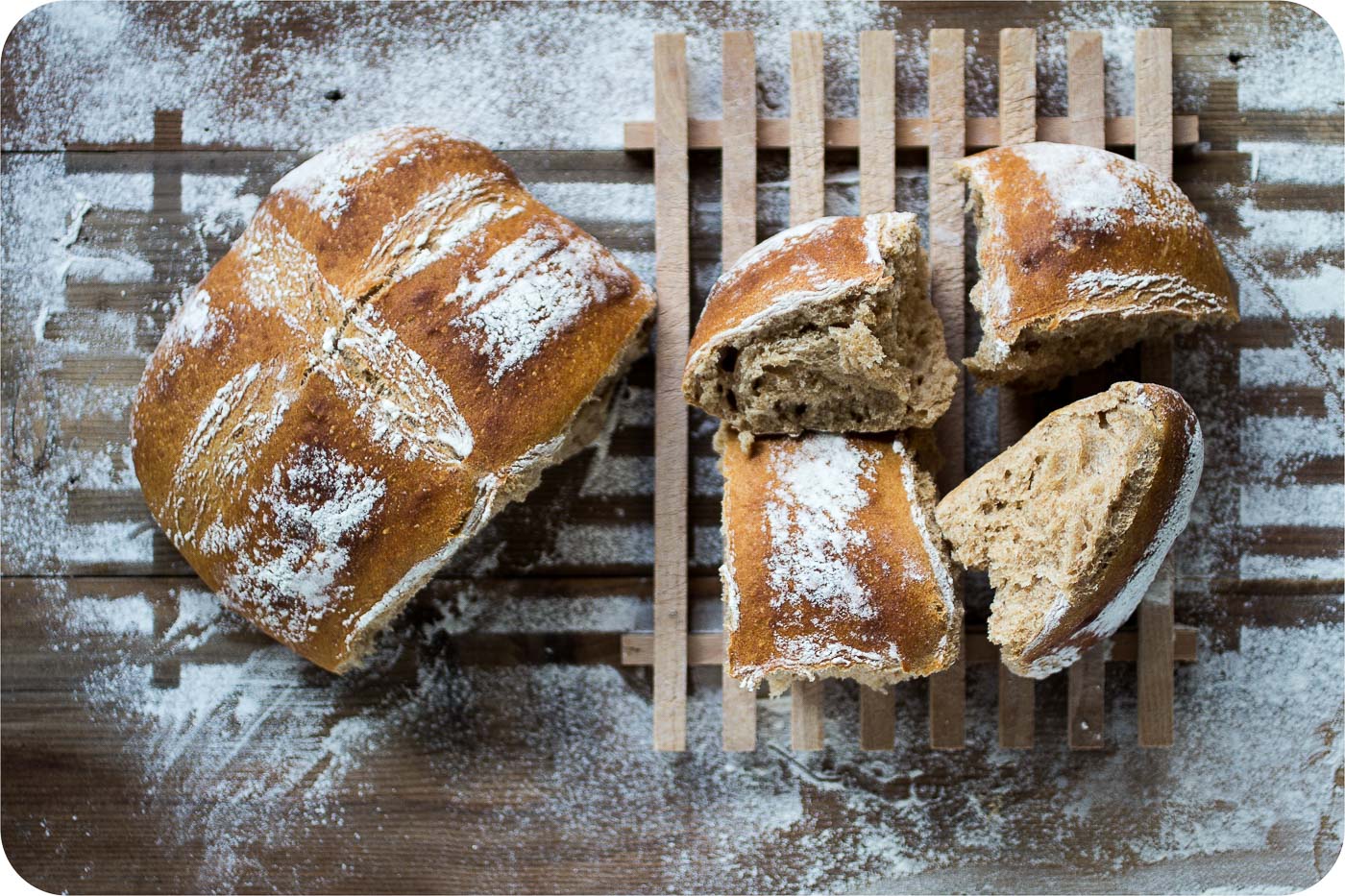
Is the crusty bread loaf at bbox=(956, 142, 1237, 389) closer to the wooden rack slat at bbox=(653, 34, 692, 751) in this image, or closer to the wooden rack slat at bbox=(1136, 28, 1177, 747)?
the wooden rack slat at bbox=(1136, 28, 1177, 747)

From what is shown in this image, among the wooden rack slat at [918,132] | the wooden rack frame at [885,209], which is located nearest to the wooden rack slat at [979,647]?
the wooden rack frame at [885,209]

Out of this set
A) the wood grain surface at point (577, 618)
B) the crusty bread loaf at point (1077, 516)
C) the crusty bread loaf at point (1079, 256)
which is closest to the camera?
the crusty bread loaf at point (1077, 516)

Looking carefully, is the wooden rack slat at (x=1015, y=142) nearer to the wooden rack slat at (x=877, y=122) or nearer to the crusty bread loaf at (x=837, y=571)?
the wooden rack slat at (x=877, y=122)

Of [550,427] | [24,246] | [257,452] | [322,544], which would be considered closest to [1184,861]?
[550,427]

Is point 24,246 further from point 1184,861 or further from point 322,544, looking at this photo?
point 1184,861

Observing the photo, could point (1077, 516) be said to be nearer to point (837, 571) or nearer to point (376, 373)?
point (837, 571)

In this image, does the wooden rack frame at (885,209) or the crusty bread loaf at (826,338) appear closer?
the crusty bread loaf at (826,338)

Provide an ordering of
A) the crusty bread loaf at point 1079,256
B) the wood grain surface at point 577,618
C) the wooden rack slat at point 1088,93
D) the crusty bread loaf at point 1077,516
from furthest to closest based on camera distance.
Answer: the wood grain surface at point 577,618
the wooden rack slat at point 1088,93
the crusty bread loaf at point 1079,256
the crusty bread loaf at point 1077,516

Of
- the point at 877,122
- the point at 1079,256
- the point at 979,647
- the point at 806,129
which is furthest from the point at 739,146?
the point at 979,647
